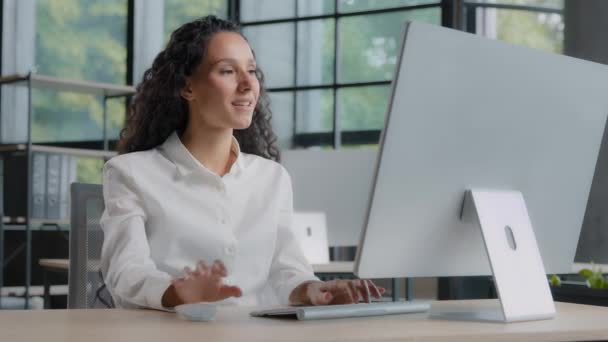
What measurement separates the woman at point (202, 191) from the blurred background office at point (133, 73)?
3220mm

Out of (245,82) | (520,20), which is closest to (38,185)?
(520,20)

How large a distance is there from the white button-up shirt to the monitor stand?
0.41 m

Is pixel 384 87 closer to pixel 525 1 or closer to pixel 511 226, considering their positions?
pixel 525 1

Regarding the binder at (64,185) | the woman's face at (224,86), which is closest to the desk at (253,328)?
the woman's face at (224,86)

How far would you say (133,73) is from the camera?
6.92 meters

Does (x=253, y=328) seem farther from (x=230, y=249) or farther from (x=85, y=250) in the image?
(x=85, y=250)

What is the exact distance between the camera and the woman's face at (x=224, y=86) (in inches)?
67.7

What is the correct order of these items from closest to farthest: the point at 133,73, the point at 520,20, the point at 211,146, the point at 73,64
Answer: the point at 211,146 → the point at 520,20 → the point at 73,64 → the point at 133,73

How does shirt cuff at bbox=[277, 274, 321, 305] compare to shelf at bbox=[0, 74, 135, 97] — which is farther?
shelf at bbox=[0, 74, 135, 97]

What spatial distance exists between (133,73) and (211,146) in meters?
5.27

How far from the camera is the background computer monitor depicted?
4.46ft

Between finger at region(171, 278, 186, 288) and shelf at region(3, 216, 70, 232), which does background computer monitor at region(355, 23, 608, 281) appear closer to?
finger at region(171, 278, 186, 288)

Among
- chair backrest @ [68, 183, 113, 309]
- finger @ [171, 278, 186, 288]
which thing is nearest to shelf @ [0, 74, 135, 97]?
chair backrest @ [68, 183, 113, 309]

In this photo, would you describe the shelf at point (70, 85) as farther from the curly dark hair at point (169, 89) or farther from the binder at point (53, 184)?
the curly dark hair at point (169, 89)
